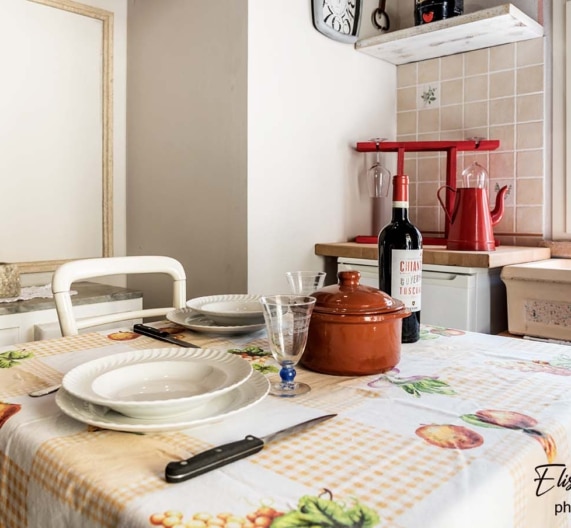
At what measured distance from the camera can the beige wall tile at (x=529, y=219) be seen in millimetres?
2045

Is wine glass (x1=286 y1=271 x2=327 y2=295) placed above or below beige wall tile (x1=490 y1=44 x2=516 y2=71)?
below

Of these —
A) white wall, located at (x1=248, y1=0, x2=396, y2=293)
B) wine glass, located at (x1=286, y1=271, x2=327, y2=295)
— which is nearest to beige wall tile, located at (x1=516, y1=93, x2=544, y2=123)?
white wall, located at (x1=248, y1=0, x2=396, y2=293)

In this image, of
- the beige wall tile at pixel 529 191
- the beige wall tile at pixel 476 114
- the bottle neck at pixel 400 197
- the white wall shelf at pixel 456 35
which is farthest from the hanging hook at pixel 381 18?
the bottle neck at pixel 400 197

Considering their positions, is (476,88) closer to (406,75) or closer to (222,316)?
(406,75)

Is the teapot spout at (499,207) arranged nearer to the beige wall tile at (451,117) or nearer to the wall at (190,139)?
the beige wall tile at (451,117)

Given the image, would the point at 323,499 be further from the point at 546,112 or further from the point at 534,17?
the point at 534,17

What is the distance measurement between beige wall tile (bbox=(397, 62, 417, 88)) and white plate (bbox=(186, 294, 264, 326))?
62.0 inches

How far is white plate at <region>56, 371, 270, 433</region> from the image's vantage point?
21.2 inches

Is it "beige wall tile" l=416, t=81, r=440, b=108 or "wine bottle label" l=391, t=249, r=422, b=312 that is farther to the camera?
"beige wall tile" l=416, t=81, r=440, b=108

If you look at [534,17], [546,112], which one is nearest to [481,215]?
→ [546,112]

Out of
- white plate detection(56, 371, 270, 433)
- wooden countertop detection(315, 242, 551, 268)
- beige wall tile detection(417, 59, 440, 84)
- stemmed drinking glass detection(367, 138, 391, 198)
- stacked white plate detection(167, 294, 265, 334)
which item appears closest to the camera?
white plate detection(56, 371, 270, 433)

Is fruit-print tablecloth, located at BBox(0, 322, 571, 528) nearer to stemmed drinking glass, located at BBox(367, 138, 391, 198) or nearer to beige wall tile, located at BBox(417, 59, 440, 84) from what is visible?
stemmed drinking glass, located at BBox(367, 138, 391, 198)

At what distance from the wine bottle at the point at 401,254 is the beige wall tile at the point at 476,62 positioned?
1.52 m

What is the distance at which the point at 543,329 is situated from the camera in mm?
1614
